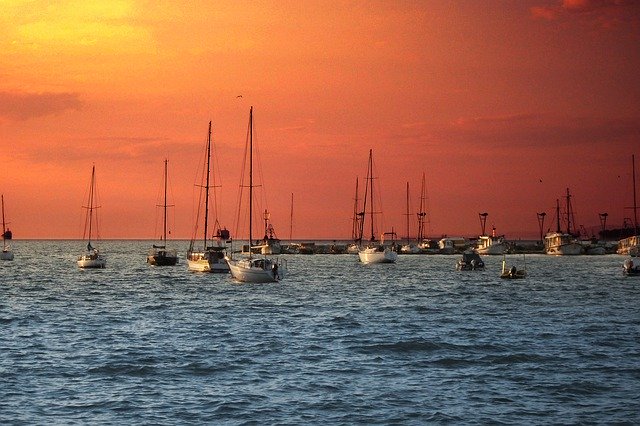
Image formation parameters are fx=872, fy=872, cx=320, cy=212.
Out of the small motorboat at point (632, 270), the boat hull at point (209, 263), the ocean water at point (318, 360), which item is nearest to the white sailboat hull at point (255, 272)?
the ocean water at point (318, 360)

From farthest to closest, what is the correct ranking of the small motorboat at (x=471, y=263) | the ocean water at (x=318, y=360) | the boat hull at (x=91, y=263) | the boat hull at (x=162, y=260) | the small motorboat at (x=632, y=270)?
the boat hull at (x=162, y=260) → the boat hull at (x=91, y=263) → the small motorboat at (x=471, y=263) → the small motorboat at (x=632, y=270) → the ocean water at (x=318, y=360)

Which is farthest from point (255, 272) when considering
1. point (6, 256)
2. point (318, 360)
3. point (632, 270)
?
point (6, 256)

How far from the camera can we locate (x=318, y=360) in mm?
37719

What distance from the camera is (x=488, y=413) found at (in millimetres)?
27406

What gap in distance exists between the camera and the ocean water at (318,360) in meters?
27.8

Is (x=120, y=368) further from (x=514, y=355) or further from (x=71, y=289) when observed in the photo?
(x=71, y=289)

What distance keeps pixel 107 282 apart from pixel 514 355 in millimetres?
70490

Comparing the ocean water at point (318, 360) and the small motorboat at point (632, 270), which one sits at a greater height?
the small motorboat at point (632, 270)

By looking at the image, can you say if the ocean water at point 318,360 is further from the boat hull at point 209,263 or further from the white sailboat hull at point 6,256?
the white sailboat hull at point 6,256

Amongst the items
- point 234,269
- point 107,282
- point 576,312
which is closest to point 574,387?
point 576,312

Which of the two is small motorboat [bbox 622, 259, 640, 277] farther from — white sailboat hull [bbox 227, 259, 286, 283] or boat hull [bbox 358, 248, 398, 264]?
boat hull [bbox 358, 248, 398, 264]

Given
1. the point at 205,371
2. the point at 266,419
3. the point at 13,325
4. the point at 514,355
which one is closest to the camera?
the point at 266,419

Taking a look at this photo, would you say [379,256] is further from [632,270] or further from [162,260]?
[632,270]

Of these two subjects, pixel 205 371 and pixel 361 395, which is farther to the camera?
pixel 205 371
